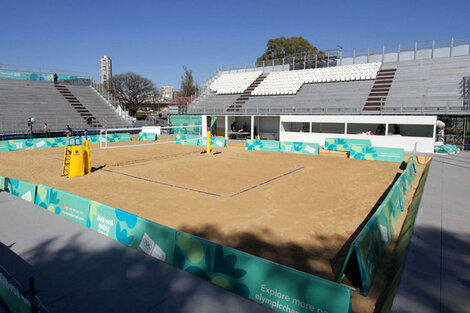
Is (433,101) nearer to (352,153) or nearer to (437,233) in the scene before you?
(352,153)

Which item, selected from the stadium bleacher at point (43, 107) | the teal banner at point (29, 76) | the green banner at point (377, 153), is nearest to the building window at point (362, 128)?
the green banner at point (377, 153)

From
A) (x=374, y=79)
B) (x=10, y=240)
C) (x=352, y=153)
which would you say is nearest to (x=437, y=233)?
(x=10, y=240)

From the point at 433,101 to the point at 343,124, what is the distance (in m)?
6.73

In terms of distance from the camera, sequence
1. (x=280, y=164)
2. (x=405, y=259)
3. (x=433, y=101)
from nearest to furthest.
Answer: (x=405, y=259), (x=280, y=164), (x=433, y=101)

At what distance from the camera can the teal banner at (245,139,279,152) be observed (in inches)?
912

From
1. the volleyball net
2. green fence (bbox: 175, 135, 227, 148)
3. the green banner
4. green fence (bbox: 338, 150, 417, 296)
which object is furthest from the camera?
green fence (bbox: 175, 135, 227, 148)

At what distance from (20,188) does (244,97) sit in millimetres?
27840

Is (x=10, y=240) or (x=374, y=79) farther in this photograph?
(x=374, y=79)

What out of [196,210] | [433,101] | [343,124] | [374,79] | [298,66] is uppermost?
[298,66]

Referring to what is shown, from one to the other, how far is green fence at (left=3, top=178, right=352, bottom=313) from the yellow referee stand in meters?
7.60

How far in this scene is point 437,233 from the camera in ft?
20.9

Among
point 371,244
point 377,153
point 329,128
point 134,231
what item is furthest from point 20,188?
point 329,128

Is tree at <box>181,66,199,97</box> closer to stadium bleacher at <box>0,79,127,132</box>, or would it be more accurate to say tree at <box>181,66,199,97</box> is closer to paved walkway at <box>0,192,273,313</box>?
stadium bleacher at <box>0,79,127,132</box>

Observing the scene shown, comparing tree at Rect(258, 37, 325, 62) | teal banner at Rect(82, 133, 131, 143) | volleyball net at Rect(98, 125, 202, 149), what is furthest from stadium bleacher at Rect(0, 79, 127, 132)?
tree at Rect(258, 37, 325, 62)
